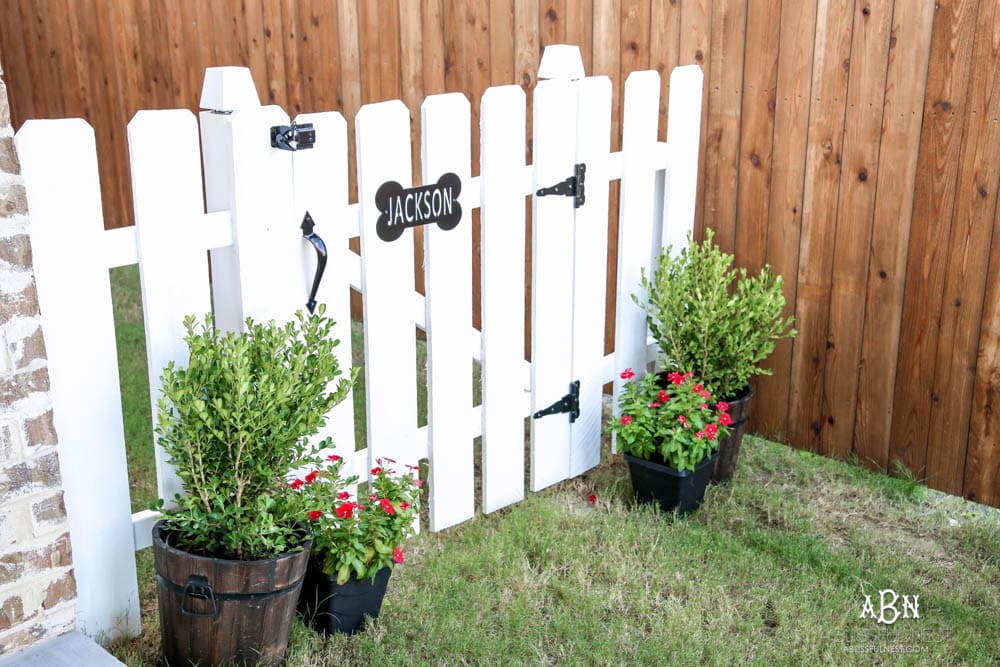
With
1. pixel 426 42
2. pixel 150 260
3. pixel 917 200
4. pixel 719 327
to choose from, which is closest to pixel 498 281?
pixel 719 327

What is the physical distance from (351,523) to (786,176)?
215 cm

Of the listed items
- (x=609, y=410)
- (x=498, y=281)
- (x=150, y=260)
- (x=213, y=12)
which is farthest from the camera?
(x=213, y=12)

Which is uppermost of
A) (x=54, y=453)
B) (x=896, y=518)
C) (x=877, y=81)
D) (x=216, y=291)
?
(x=877, y=81)

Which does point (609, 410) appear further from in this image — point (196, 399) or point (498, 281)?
point (196, 399)

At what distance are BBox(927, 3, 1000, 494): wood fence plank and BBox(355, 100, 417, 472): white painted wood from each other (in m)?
1.87

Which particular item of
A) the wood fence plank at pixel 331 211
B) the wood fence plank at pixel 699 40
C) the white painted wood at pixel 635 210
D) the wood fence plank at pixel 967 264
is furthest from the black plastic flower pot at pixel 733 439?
the wood fence plank at pixel 331 211

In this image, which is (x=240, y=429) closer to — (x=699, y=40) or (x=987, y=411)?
(x=699, y=40)

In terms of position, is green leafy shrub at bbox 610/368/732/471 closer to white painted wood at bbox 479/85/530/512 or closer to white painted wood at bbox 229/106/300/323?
white painted wood at bbox 479/85/530/512

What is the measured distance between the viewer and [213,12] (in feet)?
19.0

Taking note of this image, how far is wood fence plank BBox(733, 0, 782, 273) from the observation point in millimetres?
3810

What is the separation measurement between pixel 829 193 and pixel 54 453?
108 inches

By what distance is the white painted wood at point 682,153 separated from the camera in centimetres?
383

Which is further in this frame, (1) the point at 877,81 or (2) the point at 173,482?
(1) the point at 877,81

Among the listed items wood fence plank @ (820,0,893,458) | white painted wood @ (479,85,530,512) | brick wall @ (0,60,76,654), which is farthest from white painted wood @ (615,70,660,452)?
brick wall @ (0,60,76,654)
